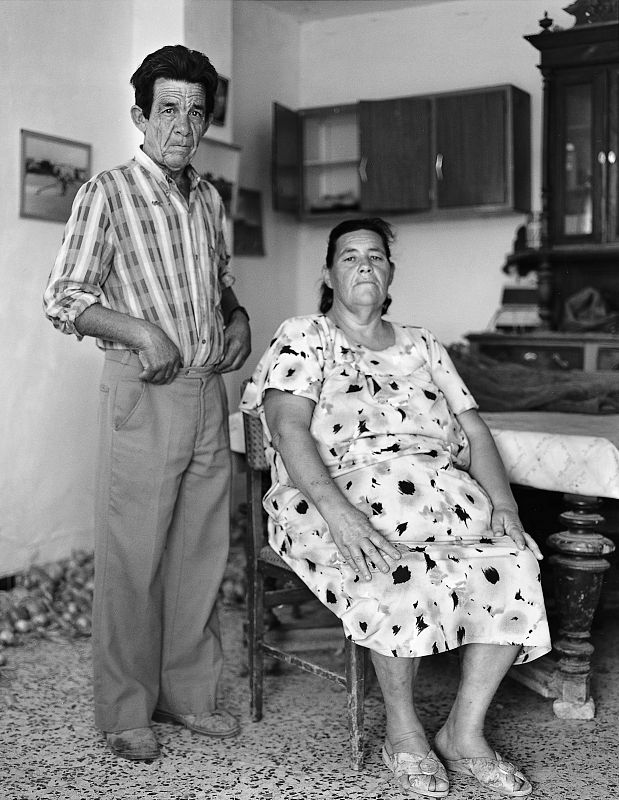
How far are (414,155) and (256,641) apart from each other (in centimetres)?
380

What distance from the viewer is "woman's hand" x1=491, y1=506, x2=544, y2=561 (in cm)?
240

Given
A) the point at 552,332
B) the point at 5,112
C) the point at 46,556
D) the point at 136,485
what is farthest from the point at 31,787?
the point at 552,332

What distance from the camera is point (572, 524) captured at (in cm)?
268

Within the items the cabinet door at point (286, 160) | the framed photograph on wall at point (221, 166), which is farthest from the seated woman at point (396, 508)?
the cabinet door at point (286, 160)

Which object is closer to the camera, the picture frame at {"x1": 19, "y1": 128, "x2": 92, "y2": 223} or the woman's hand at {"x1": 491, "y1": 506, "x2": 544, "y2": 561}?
the woman's hand at {"x1": 491, "y1": 506, "x2": 544, "y2": 561}

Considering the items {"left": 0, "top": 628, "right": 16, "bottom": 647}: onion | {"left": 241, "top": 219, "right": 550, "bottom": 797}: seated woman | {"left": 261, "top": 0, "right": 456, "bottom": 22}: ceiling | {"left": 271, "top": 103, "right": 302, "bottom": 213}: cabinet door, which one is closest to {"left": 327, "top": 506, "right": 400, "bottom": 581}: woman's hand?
{"left": 241, "top": 219, "right": 550, "bottom": 797}: seated woman

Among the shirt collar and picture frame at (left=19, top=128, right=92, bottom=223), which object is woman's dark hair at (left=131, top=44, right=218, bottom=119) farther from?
picture frame at (left=19, top=128, right=92, bottom=223)

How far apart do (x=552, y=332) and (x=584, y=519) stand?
2.95 m

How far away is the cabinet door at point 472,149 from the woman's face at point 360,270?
324 cm

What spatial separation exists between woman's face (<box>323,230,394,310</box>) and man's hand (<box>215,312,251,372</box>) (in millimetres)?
264

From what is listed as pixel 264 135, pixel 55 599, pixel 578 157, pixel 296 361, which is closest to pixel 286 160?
pixel 264 135

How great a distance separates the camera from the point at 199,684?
2.67 metres

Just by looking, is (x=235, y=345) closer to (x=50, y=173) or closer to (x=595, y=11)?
(x=50, y=173)

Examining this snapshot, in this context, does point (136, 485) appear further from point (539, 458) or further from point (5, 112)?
point (5, 112)
